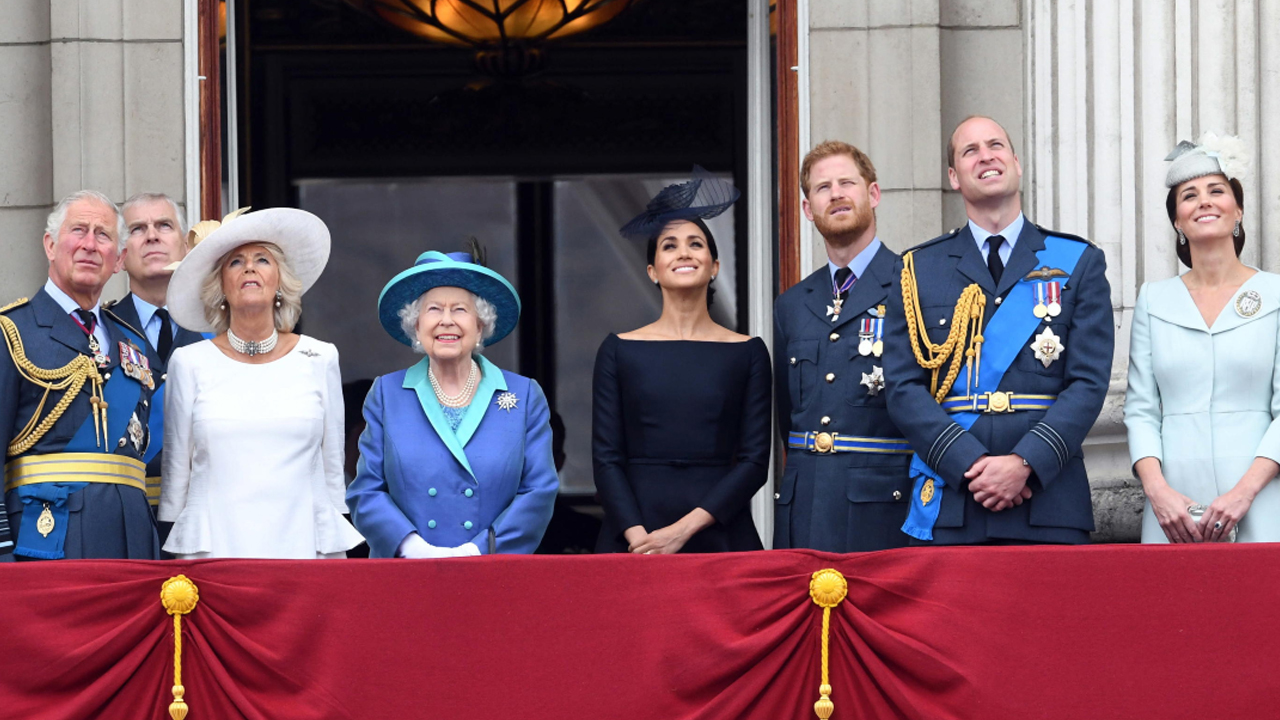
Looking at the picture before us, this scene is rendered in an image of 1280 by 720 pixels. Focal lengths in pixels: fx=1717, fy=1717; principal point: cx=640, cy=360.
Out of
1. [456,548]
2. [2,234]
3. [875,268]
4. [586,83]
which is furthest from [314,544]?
[586,83]

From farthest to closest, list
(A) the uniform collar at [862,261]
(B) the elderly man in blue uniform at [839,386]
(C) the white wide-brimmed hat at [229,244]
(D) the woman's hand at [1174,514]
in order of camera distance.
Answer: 1. (A) the uniform collar at [862,261]
2. (B) the elderly man in blue uniform at [839,386]
3. (C) the white wide-brimmed hat at [229,244]
4. (D) the woman's hand at [1174,514]

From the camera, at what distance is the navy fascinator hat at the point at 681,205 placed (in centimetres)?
514

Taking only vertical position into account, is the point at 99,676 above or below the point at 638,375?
below

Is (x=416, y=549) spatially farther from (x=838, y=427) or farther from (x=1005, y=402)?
(x=1005, y=402)

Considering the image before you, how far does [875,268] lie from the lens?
16.4 ft

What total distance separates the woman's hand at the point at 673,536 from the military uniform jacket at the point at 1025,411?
2.09 feet

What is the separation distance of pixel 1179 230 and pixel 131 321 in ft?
10.1

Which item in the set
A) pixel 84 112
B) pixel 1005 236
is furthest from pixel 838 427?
pixel 84 112

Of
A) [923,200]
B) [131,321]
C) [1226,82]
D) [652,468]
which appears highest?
[1226,82]

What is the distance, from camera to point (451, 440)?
4.69 metres

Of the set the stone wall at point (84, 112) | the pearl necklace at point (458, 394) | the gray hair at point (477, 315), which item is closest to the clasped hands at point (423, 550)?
the pearl necklace at point (458, 394)

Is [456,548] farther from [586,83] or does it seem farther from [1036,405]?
[586,83]

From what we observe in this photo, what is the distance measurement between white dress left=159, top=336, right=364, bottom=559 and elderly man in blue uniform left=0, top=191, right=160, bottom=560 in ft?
0.34

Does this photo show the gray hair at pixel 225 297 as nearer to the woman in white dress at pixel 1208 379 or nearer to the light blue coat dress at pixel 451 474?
the light blue coat dress at pixel 451 474
